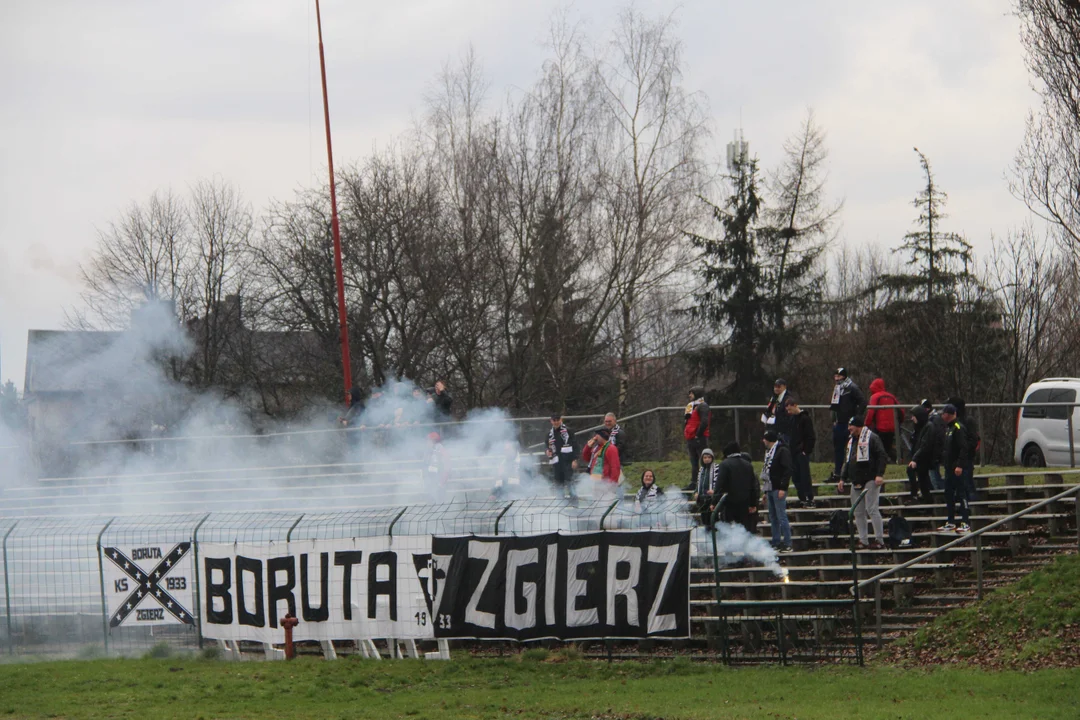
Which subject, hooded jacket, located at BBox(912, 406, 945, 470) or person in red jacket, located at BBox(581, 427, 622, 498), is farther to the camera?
person in red jacket, located at BBox(581, 427, 622, 498)

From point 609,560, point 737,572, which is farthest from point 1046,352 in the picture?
point 609,560

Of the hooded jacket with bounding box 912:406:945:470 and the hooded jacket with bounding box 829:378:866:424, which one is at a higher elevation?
the hooded jacket with bounding box 829:378:866:424

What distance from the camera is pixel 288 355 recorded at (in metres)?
43.5

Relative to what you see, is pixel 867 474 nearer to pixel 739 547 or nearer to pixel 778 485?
pixel 778 485

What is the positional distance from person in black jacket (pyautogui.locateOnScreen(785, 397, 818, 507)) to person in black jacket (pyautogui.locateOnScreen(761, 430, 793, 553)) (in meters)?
1.95

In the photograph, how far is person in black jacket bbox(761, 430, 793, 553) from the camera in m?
16.2

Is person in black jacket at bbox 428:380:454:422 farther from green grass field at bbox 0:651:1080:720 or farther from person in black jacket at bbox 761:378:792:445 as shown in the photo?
green grass field at bbox 0:651:1080:720

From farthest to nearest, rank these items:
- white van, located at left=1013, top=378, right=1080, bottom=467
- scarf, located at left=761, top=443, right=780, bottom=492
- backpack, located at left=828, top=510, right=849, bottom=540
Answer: white van, located at left=1013, top=378, right=1080, bottom=467 → backpack, located at left=828, top=510, right=849, bottom=540 → scarf, located at left=761, top=443, right=780, bottom=492

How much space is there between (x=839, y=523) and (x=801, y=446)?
1.69m

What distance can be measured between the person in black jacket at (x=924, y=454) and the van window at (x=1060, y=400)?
328 centimetres

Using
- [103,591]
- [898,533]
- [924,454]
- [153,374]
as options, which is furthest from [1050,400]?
[153,374]

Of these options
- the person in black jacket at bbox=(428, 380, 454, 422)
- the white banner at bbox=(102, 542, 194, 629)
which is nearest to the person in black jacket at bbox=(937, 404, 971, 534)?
the white banner at bbox=(102, 542, 194, 629)

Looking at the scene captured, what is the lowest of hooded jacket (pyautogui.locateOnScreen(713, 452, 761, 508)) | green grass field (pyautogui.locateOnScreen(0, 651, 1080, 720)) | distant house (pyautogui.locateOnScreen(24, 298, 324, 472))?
green grass field (pyautogui.locateOnScreen(0, 651, 1080, 720))

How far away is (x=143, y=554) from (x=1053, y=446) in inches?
620
